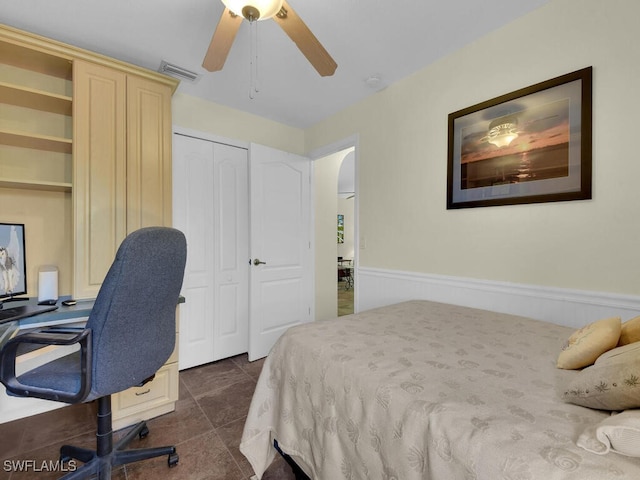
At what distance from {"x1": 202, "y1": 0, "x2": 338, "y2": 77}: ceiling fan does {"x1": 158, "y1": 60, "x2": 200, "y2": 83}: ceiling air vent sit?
2.77ft

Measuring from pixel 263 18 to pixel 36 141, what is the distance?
1640 mm

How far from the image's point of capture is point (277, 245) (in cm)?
304

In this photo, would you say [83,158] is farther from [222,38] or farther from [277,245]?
[277,245]

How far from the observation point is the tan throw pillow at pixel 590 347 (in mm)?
931

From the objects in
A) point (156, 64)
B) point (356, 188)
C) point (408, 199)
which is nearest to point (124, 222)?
point (156, 64)

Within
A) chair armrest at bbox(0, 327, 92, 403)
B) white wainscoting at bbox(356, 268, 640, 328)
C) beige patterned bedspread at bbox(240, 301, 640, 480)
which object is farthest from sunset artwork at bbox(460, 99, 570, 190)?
chair armrest at bbox(0, 327, 92, 403)

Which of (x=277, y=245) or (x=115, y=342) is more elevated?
(x=277, y=245)

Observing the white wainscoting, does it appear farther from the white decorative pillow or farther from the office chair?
the office chair

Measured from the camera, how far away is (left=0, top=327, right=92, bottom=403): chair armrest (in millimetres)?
1109

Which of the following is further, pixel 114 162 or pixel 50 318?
pixel 114 162

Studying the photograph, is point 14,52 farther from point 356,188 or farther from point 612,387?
point 612,387

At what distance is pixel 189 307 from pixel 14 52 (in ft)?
6.73

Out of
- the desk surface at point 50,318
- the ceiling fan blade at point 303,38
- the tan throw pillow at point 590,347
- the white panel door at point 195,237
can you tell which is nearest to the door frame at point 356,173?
the white panel door at point 195,237

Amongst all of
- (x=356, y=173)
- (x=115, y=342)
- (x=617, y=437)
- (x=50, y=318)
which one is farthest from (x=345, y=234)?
(x=617, y=437)
